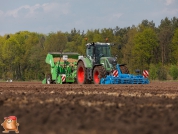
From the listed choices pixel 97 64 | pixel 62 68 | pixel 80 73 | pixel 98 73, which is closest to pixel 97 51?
pixel 97 64

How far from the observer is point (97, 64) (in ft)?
78.5

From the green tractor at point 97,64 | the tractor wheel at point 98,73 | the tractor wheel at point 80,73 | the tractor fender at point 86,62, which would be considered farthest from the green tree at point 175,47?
the tractor wheel at point 98,73

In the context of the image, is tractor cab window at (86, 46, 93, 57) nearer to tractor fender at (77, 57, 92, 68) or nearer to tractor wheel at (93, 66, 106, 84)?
tractor fender at (77, 57, 92, 68)

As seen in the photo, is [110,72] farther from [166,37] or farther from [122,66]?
[166,37]

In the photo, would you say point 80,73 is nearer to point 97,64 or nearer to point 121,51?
point 97,64

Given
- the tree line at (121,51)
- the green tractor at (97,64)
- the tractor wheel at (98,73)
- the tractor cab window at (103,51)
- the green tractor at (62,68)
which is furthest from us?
the tree line at (121,51)

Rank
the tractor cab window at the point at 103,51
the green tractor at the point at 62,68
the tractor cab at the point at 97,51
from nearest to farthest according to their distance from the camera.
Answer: the tractor cab at the point at 97,51, the tractor cab window at the point at 103,51, the green tractor at the point at 62,68

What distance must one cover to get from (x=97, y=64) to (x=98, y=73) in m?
0.63

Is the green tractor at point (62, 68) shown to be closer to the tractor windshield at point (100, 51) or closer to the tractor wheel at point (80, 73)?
the tractor wheel at point (80, 73)

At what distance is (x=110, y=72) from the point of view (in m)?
23.1

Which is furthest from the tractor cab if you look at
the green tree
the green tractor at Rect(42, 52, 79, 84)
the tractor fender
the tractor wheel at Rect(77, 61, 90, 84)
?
the green tree

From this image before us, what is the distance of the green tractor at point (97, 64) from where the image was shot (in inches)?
916

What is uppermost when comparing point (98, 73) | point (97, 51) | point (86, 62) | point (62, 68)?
point (97, 51)

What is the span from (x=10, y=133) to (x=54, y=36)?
7486cm
